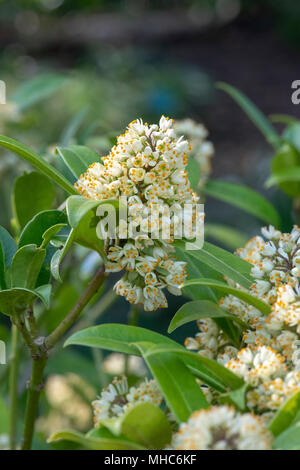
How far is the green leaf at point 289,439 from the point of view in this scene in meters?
0.60

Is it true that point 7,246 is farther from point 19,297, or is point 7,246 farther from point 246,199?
point 246,199

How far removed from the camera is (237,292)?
29.0 inches

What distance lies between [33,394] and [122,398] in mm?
195

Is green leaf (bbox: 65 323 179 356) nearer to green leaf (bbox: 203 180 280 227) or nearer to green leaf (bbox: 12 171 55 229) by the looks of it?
green leaf (bbox: 12 171 55 229)

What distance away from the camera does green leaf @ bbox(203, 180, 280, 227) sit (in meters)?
1.41

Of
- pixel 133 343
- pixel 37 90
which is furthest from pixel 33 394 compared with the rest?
pixel 37 90

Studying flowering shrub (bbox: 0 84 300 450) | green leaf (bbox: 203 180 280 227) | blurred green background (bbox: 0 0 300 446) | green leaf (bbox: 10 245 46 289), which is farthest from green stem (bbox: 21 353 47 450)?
blurred green background (bbox: 0 0 300 446)

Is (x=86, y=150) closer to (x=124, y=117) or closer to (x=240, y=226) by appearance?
(x=240, y=226)

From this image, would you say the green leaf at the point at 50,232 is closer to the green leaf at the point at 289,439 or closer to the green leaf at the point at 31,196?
the green leaf at the point at 31,196

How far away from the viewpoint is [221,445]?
590mm

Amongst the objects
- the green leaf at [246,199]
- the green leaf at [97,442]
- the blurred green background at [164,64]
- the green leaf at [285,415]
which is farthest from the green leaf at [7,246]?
the blurred green background at [164,64]

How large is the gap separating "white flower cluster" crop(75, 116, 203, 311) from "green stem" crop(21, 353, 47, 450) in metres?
0.19

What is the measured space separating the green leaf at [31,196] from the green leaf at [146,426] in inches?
20.3
